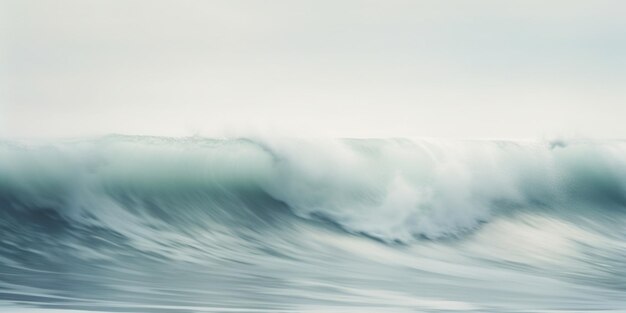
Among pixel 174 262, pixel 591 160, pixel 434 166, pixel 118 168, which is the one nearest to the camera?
pixel 174 262

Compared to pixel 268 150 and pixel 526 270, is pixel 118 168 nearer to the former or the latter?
pixel 268 150

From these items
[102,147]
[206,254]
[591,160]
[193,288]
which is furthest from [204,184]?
[591,160]

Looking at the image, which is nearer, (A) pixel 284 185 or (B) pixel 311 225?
(B) pixel 311 225

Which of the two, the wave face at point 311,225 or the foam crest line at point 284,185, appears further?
the foam crest line at point 284,185

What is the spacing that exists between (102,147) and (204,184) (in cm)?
99

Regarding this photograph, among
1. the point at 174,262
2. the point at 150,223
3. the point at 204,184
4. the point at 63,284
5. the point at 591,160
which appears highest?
the point at 591,160

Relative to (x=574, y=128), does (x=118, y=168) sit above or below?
below

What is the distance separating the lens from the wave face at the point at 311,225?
5594mm

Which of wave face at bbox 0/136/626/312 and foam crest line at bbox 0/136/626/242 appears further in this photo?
foam crest line at bbox 0/136/626/242

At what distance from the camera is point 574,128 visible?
10.8 metres

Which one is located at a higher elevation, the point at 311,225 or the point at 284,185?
the point at 284,185

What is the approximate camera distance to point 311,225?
26.4 feet

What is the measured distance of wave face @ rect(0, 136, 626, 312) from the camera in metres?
5.59

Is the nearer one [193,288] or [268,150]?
[193,288]
